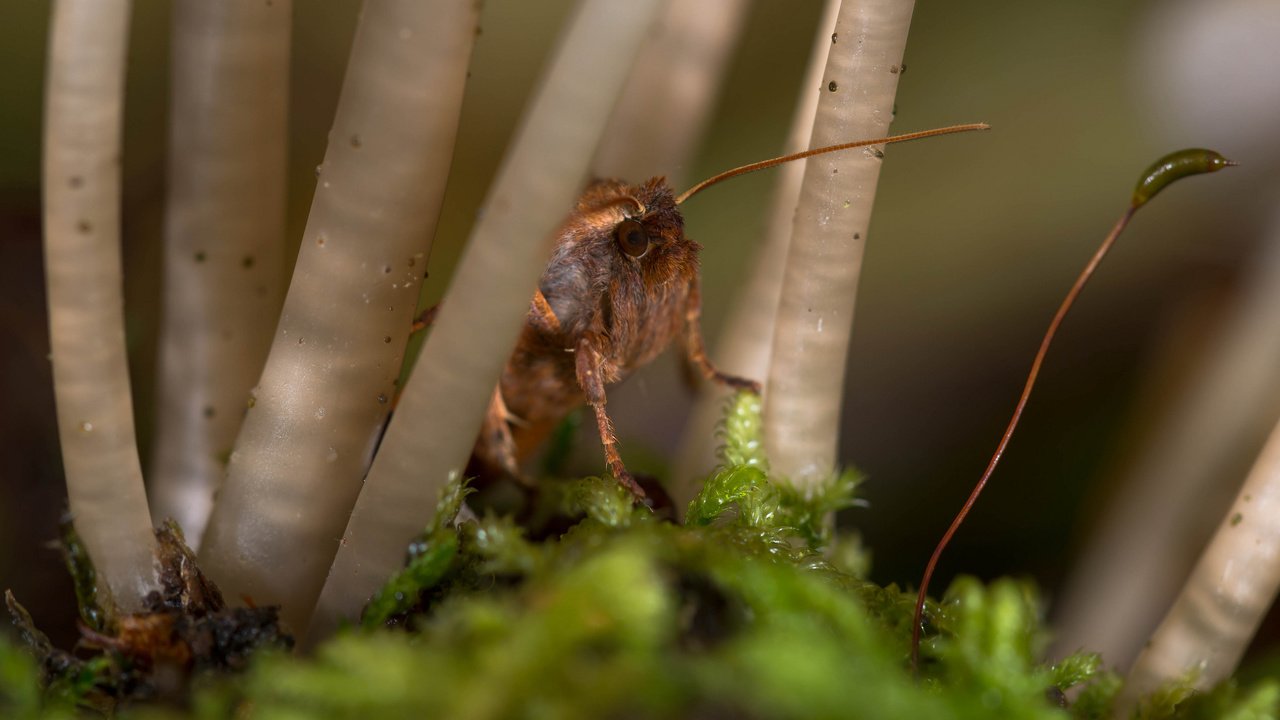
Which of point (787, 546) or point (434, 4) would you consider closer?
point (434, 4)

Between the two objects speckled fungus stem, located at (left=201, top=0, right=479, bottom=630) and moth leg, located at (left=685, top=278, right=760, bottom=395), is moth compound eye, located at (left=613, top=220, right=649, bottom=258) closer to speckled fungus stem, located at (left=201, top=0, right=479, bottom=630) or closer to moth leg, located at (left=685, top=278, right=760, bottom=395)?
moth leg, located at (left=685, top=278, right=760, bottom=395)

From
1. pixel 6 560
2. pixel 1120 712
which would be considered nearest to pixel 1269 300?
pixel 1120 712

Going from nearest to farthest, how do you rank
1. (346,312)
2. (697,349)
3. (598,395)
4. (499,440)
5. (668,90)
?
(346,312) < (598,395) < (499,440) < (697,349) < (668,90)

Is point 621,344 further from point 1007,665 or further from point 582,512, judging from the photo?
point 1007,665

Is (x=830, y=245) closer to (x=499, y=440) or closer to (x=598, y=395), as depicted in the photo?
(x=598, y=395)

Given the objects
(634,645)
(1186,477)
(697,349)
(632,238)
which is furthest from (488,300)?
(1186,477)

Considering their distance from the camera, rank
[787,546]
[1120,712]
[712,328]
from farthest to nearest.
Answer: [712,328]
[1120,712]
[787,546]

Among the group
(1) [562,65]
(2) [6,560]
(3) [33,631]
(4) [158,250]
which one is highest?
(1) [562,65]
